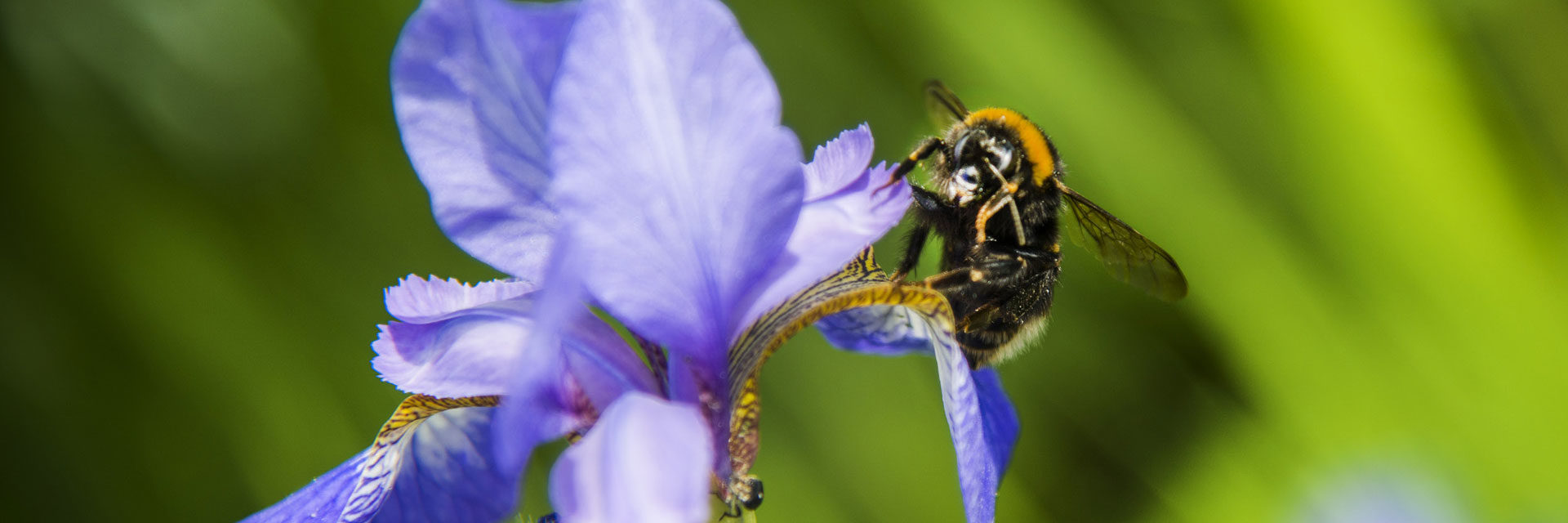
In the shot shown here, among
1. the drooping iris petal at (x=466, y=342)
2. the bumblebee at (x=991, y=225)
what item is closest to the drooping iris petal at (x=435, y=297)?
the drooping iris petal at (x=466, y=342)

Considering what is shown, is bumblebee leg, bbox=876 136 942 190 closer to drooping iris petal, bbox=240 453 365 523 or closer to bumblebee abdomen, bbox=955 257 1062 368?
bumblebee abdomen, bbox=955 257 1062 368

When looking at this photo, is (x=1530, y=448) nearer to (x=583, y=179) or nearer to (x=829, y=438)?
(x=829, y=438)

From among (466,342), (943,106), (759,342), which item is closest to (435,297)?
(466,342)

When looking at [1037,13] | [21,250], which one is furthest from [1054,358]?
[21,250]

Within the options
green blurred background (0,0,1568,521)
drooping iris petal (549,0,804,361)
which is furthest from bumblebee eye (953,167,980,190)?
green blurred background (0,0,1568,521)

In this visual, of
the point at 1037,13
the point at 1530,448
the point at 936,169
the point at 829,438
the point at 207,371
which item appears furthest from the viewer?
the point at 207,371

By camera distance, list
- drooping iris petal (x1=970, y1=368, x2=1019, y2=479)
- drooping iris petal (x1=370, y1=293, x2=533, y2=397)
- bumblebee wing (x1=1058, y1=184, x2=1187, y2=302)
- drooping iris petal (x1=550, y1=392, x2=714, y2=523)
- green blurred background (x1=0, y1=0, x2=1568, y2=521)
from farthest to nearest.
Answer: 1. green blurred background (x1=0, y1=0, x2=1568, y2=521)
2. bumblebee wing (x1=1058, y1=184, x2=1187, y2=302)
3. drooping iris petal (x1=970, y1=368, x2=1019, y2=479)
4. drooping iris petal (x1=370, y1=293, x2=533, y2=397)
5. drooping iris petal (x1=550, y1=392, x2=714, y2=523)

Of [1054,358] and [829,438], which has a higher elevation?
[1054,358]
